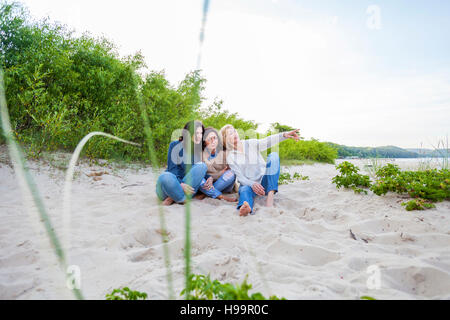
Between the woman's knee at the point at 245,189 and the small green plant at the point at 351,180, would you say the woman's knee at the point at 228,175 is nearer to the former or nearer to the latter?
the woman's knee at the point at 245,189

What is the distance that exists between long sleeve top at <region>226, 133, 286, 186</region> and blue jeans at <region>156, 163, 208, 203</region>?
43cm

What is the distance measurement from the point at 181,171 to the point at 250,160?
38.4 inches

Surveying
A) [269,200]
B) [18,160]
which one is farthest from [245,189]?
[18,160]

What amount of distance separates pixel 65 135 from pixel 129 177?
1370mm

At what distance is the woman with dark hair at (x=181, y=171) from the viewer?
325 centimetres

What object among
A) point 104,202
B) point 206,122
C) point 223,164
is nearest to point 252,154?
point 223,164

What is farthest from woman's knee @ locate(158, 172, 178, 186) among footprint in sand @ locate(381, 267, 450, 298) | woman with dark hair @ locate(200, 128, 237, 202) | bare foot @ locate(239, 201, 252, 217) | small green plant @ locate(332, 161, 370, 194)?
small green plant @ locate(332, 161, 370, 194)

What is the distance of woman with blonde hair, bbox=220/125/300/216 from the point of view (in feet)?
11.0

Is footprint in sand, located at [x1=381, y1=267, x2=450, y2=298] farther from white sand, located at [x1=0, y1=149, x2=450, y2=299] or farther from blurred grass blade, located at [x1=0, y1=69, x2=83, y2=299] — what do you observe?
blurred grass blade, located at [x1=0, y1=69, x2=83, y2=299]

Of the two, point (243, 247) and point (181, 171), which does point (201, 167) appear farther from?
point (243, 247)

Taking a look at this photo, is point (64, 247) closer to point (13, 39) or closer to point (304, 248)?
point (304, 248)

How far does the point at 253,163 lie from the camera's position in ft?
11.6

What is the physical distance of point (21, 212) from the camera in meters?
2.70

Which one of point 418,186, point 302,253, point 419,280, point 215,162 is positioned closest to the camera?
point 419,280
